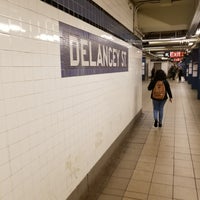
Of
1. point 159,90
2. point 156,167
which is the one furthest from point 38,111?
point 159,90

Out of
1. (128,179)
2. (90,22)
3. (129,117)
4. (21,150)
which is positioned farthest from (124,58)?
(21,150)

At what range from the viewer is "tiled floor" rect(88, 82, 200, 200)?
2617 millimetres

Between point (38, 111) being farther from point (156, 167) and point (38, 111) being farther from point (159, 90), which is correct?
point (159, 90)

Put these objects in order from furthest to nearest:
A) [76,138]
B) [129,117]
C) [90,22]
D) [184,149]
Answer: [129,117], [184,149], [90,22], [76,138]

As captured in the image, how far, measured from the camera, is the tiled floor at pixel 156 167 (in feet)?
8.59

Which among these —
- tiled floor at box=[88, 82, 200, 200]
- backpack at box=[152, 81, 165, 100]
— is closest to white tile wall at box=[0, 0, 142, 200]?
tiled floor at box=[88, 82, 200, 200]

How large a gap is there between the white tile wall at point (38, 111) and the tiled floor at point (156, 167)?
0.49 metres

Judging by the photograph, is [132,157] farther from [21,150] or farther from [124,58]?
[21,150]

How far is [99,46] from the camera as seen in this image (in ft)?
9.56

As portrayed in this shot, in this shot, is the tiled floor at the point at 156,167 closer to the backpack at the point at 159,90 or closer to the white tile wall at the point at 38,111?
the white tile wall at the point at 38,111

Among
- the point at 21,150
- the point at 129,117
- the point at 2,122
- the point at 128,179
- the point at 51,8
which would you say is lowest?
the point at 128,179

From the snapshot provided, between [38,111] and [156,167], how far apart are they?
2239 mm

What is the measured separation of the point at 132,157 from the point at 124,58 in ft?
6.29

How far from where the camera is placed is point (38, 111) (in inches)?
67.2
